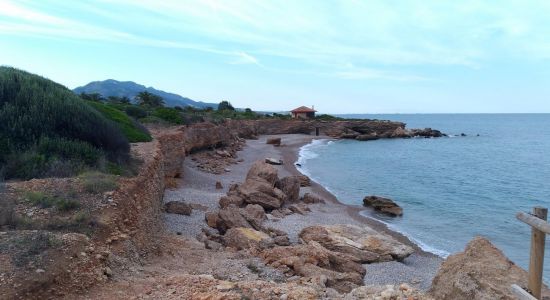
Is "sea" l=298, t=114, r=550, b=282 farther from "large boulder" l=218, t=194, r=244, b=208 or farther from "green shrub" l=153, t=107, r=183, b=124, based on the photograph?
"green shrub" l=153, t=107, r=183, b=124

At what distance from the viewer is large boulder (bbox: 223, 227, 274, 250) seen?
12634mm

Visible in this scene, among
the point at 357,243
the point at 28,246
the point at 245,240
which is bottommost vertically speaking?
the point at 357,243

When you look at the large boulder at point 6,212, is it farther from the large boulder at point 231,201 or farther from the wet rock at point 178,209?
the large boulder at point 231,201

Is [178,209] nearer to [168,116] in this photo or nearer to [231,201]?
[231,201]

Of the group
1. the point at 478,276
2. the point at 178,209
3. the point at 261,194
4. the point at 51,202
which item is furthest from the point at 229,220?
the point at 478,276

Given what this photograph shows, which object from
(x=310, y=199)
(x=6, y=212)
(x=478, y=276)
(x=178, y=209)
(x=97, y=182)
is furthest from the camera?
(x=310, y=199)

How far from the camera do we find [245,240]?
12797 millimetres

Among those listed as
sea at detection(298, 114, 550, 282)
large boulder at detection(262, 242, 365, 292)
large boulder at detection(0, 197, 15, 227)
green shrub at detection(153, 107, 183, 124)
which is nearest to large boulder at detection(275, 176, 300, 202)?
sea at detection(298, 114, 550, 282)

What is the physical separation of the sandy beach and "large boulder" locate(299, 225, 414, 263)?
32 centimetres

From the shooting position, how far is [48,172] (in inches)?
439

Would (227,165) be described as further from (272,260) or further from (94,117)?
(272,260)

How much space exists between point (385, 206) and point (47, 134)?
56.4ft

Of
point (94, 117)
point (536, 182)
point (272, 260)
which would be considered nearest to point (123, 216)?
point (272, 260)

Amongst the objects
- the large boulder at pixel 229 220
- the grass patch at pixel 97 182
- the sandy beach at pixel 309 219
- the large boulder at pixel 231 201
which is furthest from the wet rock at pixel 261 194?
the grass patch at pixel 97 182
